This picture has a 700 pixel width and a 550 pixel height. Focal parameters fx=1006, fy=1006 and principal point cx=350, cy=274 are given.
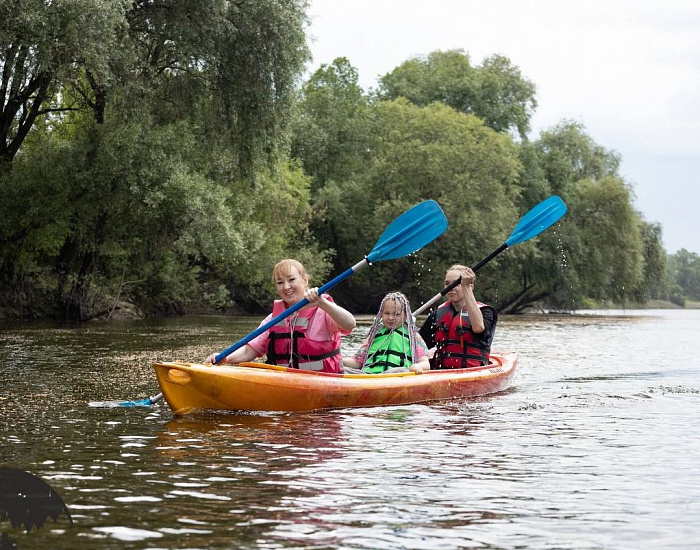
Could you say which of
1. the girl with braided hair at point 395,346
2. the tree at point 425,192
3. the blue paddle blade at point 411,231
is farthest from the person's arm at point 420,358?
the tree at point 425,192

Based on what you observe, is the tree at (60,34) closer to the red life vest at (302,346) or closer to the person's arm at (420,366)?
the person's arm at (420,366)

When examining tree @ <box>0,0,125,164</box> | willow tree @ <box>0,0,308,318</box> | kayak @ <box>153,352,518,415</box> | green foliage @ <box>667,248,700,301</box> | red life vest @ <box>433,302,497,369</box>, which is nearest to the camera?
kayak @ <box>153,352,518,415</box>

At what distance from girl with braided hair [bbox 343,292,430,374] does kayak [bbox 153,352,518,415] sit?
1.35 ft

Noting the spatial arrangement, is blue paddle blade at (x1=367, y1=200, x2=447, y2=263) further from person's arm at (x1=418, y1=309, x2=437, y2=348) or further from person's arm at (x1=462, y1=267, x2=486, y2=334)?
person's arm at (x1=418, y1=309, x2=437, y2=348)

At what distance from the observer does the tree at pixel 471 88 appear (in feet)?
145

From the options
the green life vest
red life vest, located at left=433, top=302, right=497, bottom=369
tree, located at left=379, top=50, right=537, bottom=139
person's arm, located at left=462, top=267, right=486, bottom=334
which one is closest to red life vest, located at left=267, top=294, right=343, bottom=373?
the green life vest

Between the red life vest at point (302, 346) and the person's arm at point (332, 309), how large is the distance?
0.32 metres

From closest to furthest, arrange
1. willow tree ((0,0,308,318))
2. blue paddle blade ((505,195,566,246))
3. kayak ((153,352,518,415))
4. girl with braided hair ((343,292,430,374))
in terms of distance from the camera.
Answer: kayak ((153,352,518,415))
girl with braided hair ((343,292,430,374))
blue paddle blade ((505,195,566,246))
willow tree ((0,0,308,318))

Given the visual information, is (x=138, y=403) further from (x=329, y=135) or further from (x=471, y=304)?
(x=329, y=135)

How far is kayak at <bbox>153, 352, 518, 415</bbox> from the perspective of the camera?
273 inches

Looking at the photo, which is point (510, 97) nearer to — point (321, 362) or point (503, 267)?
point (503, 267)

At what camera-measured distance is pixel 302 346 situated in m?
7.57

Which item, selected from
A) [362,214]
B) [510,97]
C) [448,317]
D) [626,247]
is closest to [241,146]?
[448,317]

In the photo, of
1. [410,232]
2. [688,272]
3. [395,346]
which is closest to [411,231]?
[410,232]
